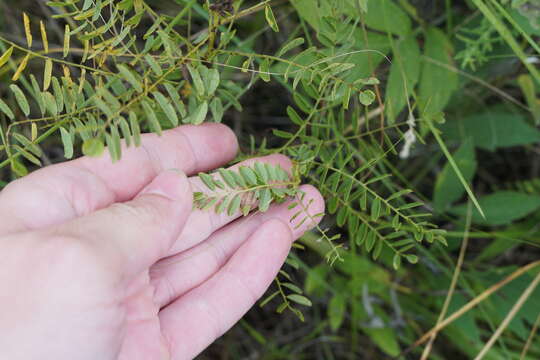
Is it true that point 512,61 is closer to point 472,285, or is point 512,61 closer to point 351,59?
point 351,59

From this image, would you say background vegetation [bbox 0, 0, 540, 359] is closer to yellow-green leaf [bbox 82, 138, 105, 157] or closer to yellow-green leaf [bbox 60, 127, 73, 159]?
yellow-green leaf [bbox 60, 127, 73, 159]

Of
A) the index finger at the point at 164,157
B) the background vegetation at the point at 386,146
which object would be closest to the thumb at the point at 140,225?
the index finger at the point at 164,157

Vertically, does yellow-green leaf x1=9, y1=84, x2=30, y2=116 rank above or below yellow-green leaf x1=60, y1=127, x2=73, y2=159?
above

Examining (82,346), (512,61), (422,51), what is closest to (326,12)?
(422,51)

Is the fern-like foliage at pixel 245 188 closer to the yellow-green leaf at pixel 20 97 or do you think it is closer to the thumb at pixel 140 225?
the thumb at pixel 140 225

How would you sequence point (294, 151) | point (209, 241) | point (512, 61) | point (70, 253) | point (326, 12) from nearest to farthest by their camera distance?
point (70, 253), point (326, 12), point (294, 151), point (209, 241), point (512, 61)

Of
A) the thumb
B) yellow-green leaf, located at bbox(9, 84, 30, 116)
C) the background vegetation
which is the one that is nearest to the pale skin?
the thumb

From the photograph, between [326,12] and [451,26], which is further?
[451,26]

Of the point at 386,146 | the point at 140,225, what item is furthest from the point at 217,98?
the point at 386,146
